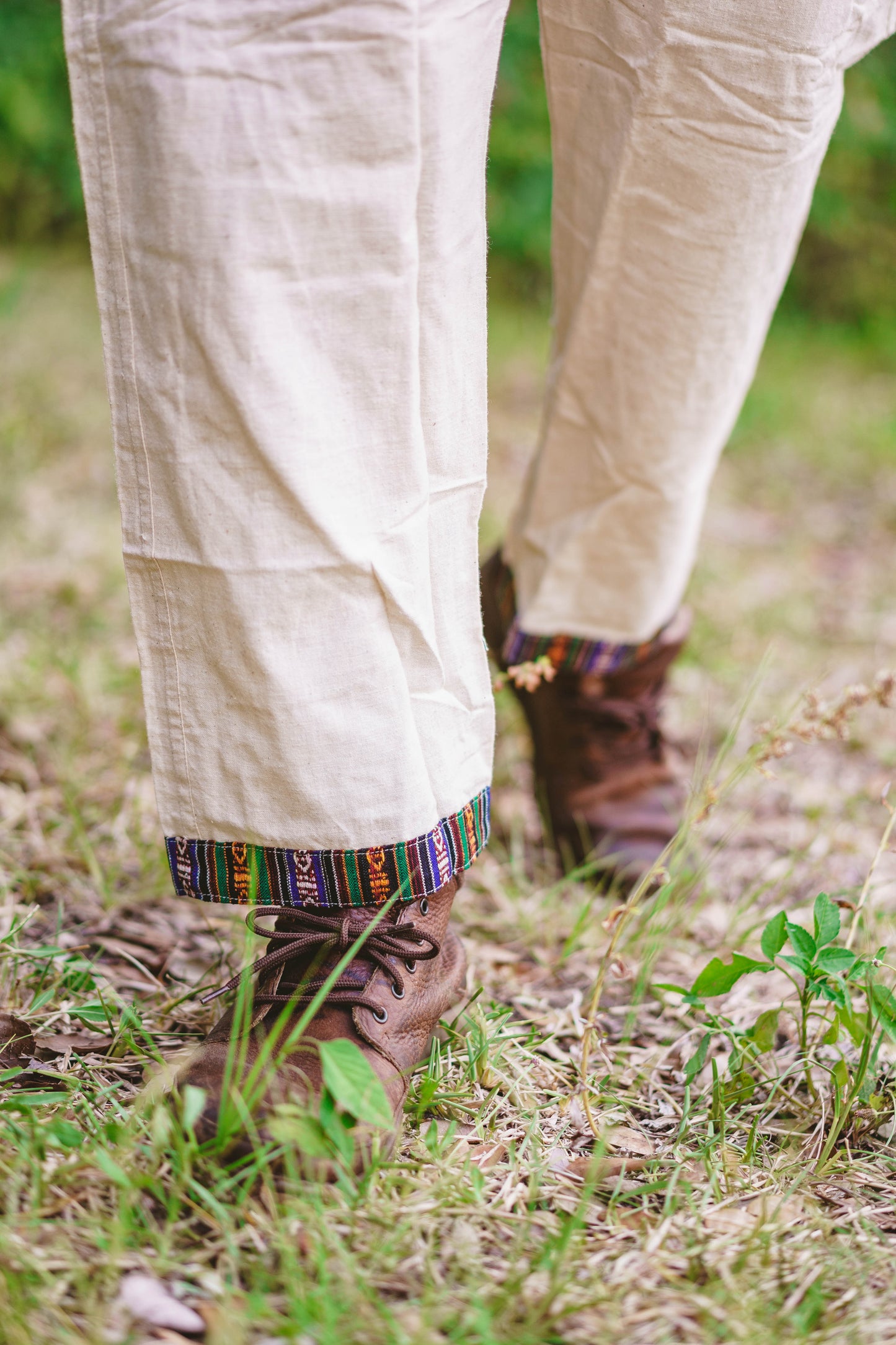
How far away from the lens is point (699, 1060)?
0.92 meters

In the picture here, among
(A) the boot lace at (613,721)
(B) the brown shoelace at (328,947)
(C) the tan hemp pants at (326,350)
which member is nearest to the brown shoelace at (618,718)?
(A) the boot lace at (613,721)

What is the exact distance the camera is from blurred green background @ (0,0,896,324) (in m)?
4.91

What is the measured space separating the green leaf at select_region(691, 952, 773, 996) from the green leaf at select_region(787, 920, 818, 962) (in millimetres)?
33

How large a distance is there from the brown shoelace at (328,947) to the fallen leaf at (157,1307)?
0.22m

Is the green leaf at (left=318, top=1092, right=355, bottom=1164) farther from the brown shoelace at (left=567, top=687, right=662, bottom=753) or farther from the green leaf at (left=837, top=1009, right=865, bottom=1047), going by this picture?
the brown shoelace at (left=567, top=687, right=662, bottom=753)

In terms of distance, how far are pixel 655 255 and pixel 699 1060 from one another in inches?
32.3

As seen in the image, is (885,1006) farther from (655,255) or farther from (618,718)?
(655,255)

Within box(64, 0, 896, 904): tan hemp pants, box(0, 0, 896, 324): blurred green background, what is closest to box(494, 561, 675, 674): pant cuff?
box(64, 0, 896, 904): tan hemp pants

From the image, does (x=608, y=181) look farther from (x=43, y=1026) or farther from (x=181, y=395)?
(x=43, y=1026)

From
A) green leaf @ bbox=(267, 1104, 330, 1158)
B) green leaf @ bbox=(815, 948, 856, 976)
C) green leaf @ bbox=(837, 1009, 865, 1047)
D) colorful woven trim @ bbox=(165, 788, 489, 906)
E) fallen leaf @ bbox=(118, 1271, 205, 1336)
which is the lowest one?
→ green leaf @ bbox=(837, 1009, 865, 1047)

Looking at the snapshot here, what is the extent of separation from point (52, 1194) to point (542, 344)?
425 cm

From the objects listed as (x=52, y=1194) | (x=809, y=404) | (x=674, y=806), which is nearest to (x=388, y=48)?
(x=52, y=1194)

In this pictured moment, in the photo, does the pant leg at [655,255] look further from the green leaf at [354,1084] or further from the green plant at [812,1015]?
the green leaf at [354,1084]

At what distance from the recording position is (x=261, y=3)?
676mm
